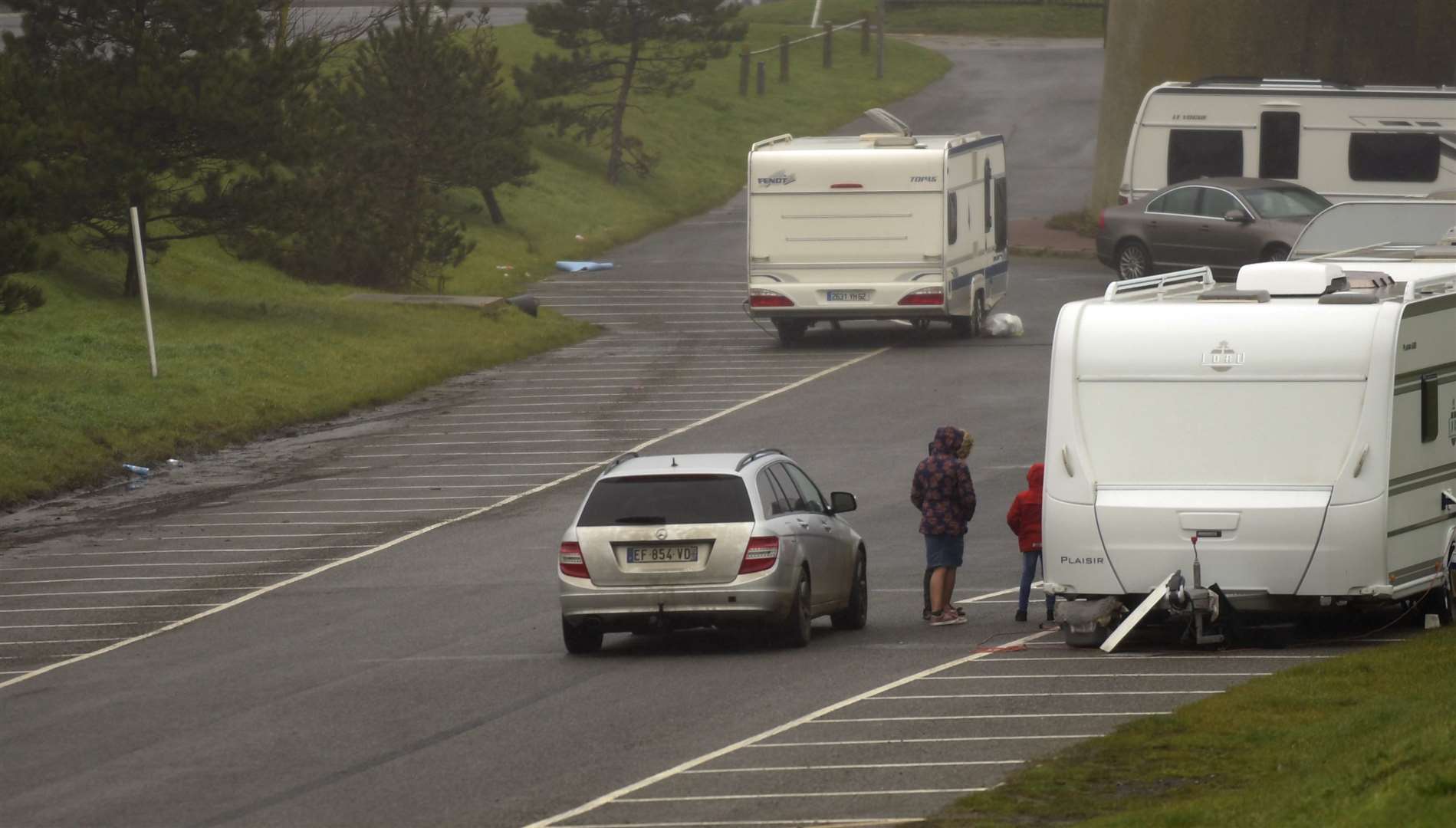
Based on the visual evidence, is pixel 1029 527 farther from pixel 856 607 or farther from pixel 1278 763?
pixel 1278 763

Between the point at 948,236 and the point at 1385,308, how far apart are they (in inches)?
749

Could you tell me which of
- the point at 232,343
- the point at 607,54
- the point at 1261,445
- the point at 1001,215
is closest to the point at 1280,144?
the point at 1001,215

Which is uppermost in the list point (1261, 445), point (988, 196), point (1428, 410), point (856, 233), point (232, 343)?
point (1428, 410)

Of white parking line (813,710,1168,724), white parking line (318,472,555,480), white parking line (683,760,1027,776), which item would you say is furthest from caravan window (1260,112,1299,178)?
white parking line (683,760,1027,776)

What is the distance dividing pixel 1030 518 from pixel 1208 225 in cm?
2092

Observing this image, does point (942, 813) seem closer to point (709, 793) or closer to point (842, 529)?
point (709, 793)

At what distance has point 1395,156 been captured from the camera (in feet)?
125

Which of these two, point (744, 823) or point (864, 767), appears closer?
point (744, 823)

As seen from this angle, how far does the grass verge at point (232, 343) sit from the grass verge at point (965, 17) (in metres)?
33.4

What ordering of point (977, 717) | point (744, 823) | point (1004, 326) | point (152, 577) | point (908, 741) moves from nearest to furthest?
point (744, 823), point (908, 741), point (977, 717), point (152, 577), point (1004, 326)

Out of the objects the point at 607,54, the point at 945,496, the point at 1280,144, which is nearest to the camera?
the point at 945,496

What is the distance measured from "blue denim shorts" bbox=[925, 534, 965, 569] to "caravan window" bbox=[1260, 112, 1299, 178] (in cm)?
2431

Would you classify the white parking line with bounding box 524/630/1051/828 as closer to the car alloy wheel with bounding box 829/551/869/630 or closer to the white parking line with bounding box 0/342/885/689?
the white parking line with bounding box 0/342/885/689

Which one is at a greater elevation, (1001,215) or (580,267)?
(1001,215)
